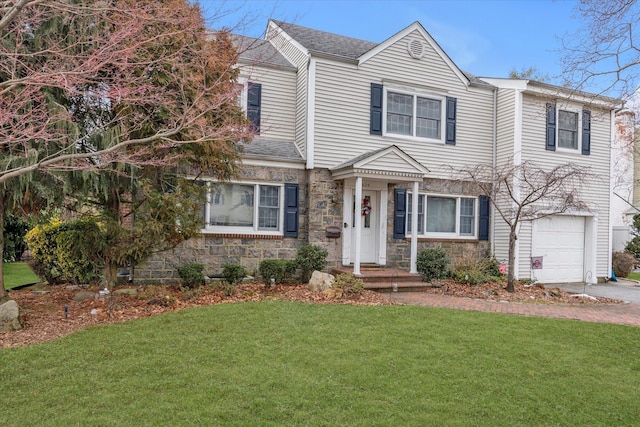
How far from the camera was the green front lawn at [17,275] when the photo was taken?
1027 cm

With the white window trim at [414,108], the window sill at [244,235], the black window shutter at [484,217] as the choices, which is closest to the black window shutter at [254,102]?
the window sill at [244,235]

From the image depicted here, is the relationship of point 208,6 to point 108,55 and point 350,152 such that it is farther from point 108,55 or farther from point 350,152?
point 350,152

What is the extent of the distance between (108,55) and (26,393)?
11.7 feet

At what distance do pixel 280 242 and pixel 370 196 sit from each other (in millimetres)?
2728

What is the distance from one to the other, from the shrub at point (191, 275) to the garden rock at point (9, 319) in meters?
3.19

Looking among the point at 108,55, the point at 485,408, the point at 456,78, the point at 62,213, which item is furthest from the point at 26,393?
the point at 456,78

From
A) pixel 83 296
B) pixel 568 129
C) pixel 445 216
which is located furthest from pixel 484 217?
pixel 83 296

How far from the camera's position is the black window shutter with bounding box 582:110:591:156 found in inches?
527

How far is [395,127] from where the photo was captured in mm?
11742

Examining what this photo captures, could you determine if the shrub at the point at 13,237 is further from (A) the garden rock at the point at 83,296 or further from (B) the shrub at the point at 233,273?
(B) the shrub at the point at 233,273

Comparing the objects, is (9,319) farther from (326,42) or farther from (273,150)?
(326,42)

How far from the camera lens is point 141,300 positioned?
7.70m

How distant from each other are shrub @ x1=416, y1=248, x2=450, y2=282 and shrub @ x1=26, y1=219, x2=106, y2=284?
289 inches

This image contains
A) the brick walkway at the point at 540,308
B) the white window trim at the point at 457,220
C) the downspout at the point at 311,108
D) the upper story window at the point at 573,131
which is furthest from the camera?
the upper story window at the point at 573,131
